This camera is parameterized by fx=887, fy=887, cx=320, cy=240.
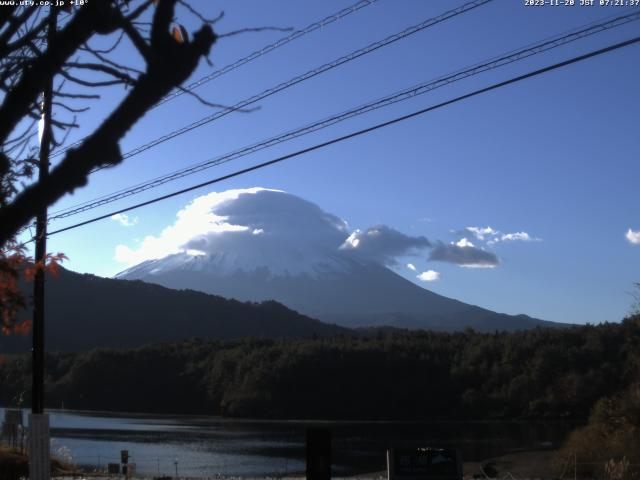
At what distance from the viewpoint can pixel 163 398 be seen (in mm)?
93125

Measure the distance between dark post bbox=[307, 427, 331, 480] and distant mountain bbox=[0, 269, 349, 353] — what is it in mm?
97840

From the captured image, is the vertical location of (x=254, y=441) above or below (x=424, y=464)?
below

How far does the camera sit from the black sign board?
1385 centimetres

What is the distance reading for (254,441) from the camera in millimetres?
57938

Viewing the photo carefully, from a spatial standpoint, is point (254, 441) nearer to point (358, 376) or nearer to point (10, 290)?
point (358, 376)

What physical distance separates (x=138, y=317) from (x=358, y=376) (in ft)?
180

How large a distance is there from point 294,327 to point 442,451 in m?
134

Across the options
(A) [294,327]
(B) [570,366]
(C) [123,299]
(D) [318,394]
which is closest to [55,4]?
(B) [570,366]

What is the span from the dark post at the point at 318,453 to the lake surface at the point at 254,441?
69.9 ft

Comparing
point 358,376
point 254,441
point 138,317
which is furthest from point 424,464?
point 138,317

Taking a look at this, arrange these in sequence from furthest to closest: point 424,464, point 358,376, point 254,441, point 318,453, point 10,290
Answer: point 358,376 < point 254,441 < point 424,464 < point 318,453 < point 10,290

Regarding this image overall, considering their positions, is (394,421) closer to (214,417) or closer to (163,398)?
(214,417)

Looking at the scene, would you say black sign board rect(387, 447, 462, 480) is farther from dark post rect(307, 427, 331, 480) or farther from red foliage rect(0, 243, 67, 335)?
red foliage rect(0, 243, 67, 335)

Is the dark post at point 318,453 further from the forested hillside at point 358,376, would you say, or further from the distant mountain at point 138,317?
the distant mountain at point 138,317
